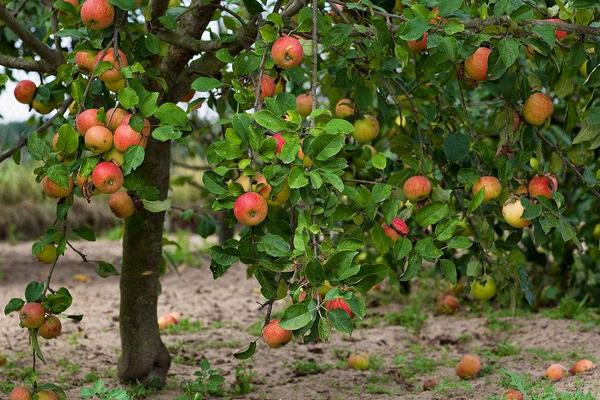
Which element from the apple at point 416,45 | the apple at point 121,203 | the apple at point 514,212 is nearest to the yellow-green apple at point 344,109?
the apple at point 416,45

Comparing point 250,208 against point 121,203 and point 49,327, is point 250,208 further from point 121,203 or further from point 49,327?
point 49,327

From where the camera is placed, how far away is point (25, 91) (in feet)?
8.90

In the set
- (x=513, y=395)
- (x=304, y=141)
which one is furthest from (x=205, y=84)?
(x=513, y=395)

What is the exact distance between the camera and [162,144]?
284 centimetres

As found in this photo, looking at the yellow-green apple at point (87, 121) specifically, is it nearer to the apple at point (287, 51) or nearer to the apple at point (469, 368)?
the apple at point (287, 51)

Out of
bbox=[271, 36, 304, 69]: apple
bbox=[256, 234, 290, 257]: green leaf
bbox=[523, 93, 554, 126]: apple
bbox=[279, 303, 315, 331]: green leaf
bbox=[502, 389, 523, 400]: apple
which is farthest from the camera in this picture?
bbox=[502, 389, 523, 400]: apple

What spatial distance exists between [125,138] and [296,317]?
0.56 m

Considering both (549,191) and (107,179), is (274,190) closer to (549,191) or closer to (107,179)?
(107,179)

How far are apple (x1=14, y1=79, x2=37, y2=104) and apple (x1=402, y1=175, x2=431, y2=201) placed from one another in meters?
1.18

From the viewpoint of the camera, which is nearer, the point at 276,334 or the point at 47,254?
the point at 276,334

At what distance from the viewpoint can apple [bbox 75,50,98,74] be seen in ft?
7.20

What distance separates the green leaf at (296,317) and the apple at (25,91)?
4.55 feet

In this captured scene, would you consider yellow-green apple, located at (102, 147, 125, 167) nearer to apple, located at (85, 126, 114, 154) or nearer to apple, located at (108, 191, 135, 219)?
apple, located at (85, 126, 114, 154)

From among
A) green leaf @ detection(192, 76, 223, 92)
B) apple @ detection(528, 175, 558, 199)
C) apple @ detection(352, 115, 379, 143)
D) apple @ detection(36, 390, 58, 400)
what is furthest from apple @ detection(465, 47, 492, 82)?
apple @ detection(36, 390, 58, 400)
